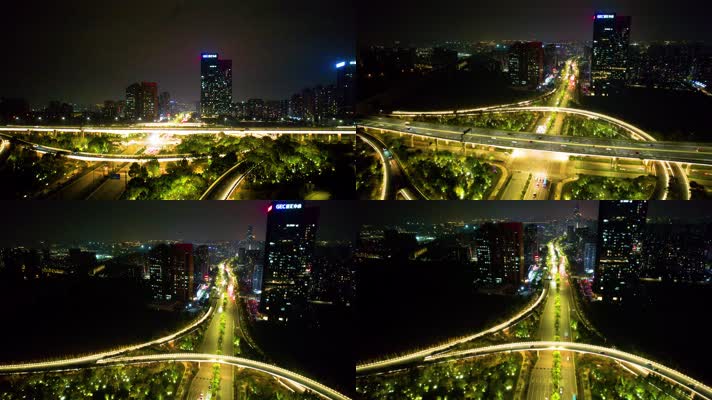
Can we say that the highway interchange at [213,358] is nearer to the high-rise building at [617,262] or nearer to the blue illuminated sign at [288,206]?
the blue illuminated sign at [288,206]

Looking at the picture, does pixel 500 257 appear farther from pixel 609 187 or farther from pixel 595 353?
pixel 609 187

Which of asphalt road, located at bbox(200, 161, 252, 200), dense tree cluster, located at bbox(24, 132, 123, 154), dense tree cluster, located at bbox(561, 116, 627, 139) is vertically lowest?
asphalt road, located at bbox(200, 161, 252, 200)

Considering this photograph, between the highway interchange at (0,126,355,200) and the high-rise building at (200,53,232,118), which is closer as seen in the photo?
the highway interchange at (0,126,355,200)

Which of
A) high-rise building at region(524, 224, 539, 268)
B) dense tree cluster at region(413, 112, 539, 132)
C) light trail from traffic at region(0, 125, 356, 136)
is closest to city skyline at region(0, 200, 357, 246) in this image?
light trail from traffic at region(0, 125, 356, 136)

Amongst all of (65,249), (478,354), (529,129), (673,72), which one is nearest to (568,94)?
(529,129)

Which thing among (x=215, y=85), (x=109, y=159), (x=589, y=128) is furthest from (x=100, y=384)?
(x=589, y=128)

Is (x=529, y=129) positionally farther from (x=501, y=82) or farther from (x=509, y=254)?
(x=509, y=254)

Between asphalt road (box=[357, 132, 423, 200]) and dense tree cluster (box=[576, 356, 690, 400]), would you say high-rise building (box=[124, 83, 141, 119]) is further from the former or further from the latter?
dense tree cluster (box=[576, 356, 690, 400])
